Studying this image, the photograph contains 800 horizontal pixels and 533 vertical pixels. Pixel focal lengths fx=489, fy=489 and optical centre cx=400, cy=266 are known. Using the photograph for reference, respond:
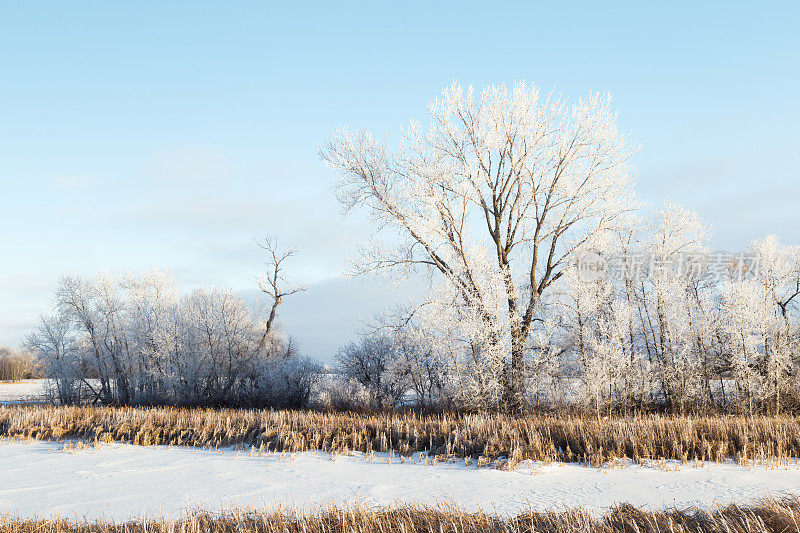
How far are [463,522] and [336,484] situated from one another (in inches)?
141

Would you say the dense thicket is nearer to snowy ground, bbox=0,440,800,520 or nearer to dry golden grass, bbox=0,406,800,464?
dry golden grass, bbox=0,406,800,464

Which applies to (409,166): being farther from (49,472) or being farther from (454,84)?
(49,472)

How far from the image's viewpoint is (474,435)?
1016 centimetres

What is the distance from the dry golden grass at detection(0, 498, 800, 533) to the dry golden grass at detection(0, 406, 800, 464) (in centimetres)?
386

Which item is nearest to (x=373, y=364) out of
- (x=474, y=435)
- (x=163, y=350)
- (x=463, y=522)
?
(x=163, y=350)

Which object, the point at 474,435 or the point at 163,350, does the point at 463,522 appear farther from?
the point at 163,350

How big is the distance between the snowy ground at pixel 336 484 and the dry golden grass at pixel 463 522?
653 millimetres

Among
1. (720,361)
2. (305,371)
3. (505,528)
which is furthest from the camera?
(305,371)

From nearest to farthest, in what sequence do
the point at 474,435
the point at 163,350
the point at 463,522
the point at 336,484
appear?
1. the point at 463,522
2. the point at 336,484
3. the point at 474,435
4. the point at 163,350

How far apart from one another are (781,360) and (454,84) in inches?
600

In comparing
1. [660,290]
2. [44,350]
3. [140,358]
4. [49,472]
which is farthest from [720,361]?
[44,350]

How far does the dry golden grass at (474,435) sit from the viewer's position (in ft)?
28.9

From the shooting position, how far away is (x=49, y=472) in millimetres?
9172

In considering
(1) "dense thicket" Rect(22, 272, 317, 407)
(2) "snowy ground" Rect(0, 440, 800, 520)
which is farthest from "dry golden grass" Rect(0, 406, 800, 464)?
(1) "dense thicket" Rect(22, 272, 317, 407)
